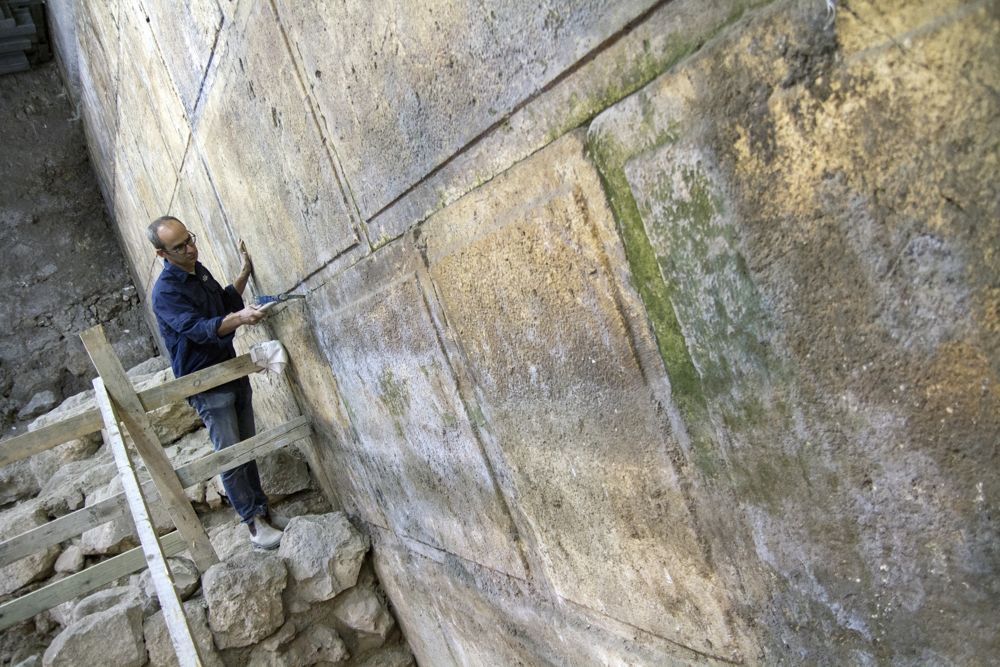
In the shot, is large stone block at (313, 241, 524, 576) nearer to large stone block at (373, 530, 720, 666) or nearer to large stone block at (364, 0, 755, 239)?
large stone block at (373, 530, 720, 666)

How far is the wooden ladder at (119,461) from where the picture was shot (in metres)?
2.90

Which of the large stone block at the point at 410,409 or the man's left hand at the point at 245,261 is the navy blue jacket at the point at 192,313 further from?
the large stone block at the point at 410,409

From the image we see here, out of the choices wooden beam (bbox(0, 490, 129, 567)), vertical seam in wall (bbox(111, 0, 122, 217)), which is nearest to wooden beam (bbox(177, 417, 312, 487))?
wooden beam (bbox(0, 490, 129, 567))

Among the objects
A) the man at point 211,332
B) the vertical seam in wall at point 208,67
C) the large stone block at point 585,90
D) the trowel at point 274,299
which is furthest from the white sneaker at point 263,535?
the large stone block at point 585,90

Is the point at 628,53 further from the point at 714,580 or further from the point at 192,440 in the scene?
the point at 192,440

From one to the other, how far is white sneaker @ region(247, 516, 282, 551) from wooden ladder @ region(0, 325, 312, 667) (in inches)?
9.0

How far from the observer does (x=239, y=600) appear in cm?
323

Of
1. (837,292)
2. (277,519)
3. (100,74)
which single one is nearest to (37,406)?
(100,74)

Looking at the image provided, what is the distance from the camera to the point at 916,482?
39.4 inches

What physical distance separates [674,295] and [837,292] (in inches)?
12.7

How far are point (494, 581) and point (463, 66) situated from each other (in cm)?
186

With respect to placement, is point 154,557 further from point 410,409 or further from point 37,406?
point 37,406

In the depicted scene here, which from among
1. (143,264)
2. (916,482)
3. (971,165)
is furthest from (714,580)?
(143,264)

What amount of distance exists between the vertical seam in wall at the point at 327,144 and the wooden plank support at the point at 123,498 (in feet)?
5.65
